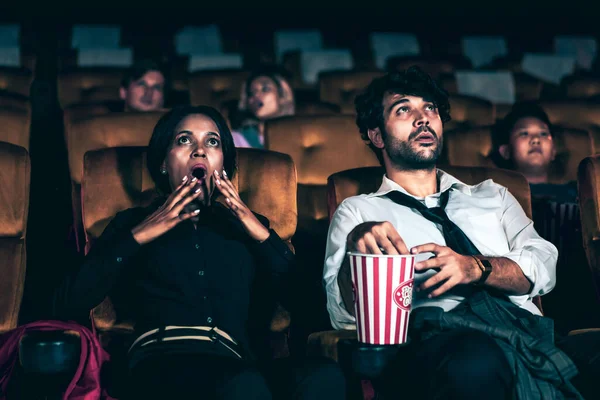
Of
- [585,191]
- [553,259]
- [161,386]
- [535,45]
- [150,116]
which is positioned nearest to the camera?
[161,386]

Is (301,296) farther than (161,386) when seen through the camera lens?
Yes

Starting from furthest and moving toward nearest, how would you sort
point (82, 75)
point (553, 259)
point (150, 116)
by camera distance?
1. point (82, 75)
2. point (150, 116)
3. point (553, 259)

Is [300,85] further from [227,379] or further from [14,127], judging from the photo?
[227,379]

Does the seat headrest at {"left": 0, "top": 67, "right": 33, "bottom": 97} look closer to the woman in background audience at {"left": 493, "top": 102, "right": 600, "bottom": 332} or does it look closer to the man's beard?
the woman in background audience at {"left": 493, "top": 102, "right": 600, "bottom": 332}

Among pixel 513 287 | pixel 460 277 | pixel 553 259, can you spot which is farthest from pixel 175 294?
pixel 553 259

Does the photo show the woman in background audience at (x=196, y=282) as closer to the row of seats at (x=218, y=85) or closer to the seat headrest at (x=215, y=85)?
the row of seats at (x=218, y=85)

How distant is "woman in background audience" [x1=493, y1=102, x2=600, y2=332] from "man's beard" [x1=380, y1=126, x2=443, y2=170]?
456 millimetres

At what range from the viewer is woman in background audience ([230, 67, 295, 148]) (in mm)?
2801

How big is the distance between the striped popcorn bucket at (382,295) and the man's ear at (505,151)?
57.0 inches

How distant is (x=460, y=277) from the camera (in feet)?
4.11

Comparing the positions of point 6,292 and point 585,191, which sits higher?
point 585,191

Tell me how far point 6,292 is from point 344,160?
1.02m

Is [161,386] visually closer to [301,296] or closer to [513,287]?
[301,296]

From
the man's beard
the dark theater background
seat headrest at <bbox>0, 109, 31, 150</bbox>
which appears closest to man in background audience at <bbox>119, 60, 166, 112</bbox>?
the dark theater background
